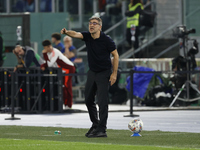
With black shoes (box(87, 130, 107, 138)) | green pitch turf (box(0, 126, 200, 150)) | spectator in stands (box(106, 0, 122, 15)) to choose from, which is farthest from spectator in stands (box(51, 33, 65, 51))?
black shoes (box(87, 130, 107, 138))

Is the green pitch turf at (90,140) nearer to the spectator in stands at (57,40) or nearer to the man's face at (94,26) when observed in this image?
the man's face at (94,26)

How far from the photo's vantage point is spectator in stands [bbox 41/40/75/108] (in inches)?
685

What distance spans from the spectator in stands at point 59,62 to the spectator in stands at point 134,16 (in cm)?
457

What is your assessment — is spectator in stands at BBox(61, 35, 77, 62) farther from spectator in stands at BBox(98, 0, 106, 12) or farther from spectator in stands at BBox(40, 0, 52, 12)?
spectator in stands at BBox(40, 0, 52, 12)

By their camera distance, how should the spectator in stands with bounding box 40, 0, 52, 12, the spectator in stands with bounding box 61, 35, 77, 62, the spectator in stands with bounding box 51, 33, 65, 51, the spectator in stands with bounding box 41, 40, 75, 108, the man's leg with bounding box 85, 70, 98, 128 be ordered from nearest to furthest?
the man's leg with bounding box 85, 70, 98, 128 < the spectator in stands with bounding box 41, 40, 75, 108 < the spectator in stands with bounding box 61, 35, 77, 62 < the spectator in stands with bounding box 51, 33, 65, 51 < the spectator in stands with bounding box 40, 0, 52, 12

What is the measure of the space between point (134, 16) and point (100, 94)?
38.6 feet

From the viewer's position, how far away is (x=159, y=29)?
2341 cm

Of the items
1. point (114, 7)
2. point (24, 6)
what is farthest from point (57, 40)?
point (24, 6)

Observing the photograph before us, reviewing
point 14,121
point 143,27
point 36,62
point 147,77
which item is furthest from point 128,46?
point 14,121

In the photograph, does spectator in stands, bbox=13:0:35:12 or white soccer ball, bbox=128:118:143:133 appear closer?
white soccer ball, bbox=128:118:143:133

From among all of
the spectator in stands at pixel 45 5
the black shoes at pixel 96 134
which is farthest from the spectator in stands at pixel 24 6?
the black shoes at pixel 96 134

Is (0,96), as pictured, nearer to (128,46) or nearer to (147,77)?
(147,77)

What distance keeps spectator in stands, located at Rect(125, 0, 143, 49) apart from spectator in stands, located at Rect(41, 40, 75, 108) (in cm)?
457

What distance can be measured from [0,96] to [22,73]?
3.37ft
